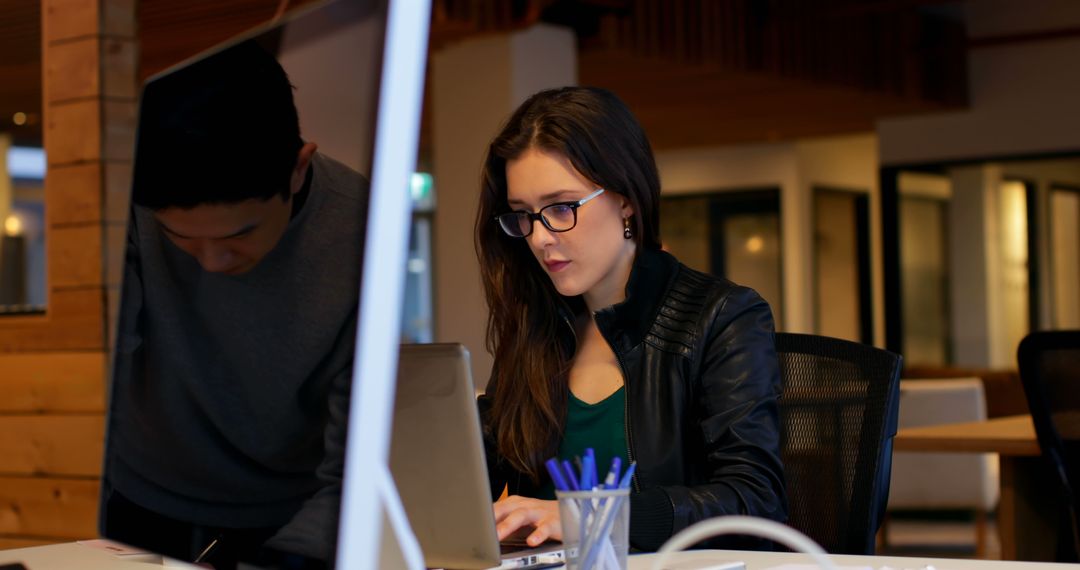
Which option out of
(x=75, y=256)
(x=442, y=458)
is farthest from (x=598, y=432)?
(x=75, y=256)

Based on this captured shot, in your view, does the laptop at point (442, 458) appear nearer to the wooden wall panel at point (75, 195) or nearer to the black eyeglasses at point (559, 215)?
the black eyeglasses at point (559, 215)

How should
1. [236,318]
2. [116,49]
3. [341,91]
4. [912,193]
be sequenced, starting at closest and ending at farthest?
[341,91] → [236,318] → [116,49] → [912,193]

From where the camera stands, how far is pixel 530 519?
165cm

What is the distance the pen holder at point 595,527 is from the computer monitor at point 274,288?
0.30 meters

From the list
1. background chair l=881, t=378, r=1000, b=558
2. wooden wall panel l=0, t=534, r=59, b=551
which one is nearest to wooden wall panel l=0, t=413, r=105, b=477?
wooden wall panel l=0, t=534, r=59, b=551

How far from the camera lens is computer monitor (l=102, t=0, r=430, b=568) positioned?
2.51 feet

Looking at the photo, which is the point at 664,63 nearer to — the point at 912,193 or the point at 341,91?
the point at 912,193

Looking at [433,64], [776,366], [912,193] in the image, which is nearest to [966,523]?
[912,193]

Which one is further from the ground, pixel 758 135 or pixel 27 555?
pixel 758 135

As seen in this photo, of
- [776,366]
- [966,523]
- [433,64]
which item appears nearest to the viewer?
[776,366]

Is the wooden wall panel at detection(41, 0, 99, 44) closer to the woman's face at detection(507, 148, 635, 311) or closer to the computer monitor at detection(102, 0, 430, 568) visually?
the woman's face at detection(507, 148, 635, 311)

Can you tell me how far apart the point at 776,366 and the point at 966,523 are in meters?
6.36

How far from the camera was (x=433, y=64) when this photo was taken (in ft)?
23.6

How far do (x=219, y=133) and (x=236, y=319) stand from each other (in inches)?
6.2
